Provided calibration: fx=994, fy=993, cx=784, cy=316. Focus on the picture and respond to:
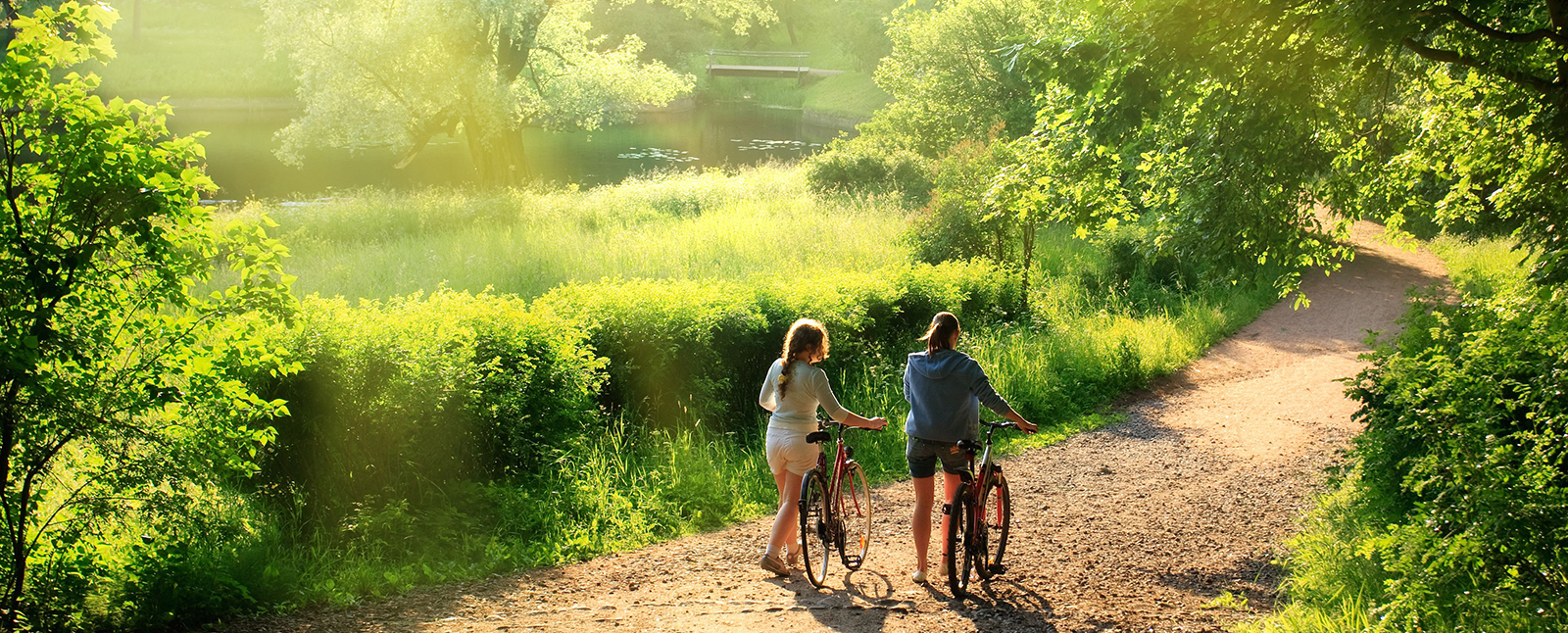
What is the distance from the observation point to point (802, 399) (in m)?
5.70

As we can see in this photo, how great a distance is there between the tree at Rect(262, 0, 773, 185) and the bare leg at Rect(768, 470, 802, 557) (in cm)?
2123

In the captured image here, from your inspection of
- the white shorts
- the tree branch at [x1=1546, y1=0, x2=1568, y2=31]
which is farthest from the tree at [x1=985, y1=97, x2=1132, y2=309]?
the white shorts

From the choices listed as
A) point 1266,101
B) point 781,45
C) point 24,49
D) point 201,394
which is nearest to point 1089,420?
point 1266,101

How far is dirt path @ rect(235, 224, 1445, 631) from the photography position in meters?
5.52

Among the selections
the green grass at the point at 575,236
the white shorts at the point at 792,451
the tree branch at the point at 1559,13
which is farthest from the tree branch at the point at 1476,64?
the green grass at the point at 575,236

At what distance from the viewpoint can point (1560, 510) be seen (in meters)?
3.88

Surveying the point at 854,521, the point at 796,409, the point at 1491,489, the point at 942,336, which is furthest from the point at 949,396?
the point at 1491,489

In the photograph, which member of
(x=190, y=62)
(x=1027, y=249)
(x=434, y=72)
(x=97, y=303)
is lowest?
(x=1027, y=249)

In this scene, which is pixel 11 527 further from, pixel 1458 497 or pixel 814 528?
pixel 1458 497

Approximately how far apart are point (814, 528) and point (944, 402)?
4.04 ft

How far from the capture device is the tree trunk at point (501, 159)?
2856 cm

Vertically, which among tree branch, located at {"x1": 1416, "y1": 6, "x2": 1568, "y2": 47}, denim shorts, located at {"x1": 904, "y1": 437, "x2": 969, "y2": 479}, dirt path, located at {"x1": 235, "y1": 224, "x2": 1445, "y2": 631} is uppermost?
tree branch, located at {"x1": 1416, "y1": 6, "x2": 1568, "y2": 47}

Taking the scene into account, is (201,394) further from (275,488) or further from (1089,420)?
Answer: (1089,420)

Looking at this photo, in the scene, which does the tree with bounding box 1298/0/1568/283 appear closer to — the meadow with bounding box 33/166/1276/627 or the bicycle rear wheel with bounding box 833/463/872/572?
the bicycle rear wheel with bounding box 833/463/872/572
